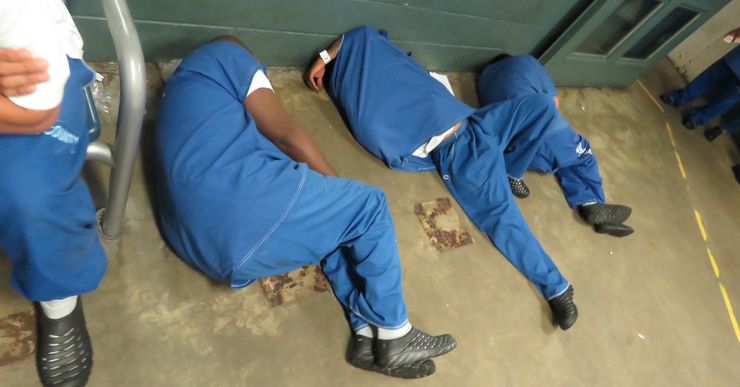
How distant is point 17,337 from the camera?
113 centimetres

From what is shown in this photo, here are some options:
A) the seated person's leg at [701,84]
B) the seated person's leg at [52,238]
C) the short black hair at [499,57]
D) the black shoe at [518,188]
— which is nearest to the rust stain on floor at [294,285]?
the seated person's leg at [52,238]

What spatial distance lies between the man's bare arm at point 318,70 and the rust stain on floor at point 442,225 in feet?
2.39

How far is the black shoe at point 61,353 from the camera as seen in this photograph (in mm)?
1089

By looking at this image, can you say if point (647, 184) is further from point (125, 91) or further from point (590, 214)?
point (125, 91)

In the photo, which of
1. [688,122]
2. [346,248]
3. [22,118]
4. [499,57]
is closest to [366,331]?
[346,248]

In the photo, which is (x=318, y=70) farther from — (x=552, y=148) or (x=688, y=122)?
(x=688, y=122)

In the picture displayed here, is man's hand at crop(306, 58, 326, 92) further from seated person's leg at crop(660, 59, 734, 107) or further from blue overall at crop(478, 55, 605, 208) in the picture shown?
seated person's leg at crop(660, 59, 734, 107)

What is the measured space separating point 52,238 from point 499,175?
5.40 ft

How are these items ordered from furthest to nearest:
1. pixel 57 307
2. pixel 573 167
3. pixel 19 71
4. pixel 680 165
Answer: pixel 680 165 → pixel 573 167 → pixel 57 307 → pixel 19 71

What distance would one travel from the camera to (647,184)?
2.85m

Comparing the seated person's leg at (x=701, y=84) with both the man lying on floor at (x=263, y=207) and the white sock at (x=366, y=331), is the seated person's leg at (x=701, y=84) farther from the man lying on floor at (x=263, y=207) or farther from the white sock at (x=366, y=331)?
the white sock at (x=366, y=331)

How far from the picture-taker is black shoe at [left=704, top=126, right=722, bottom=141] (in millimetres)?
3510

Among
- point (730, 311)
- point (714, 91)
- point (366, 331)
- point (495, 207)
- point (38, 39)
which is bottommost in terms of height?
point (730, 311)

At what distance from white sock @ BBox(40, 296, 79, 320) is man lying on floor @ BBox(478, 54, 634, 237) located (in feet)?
6.15
